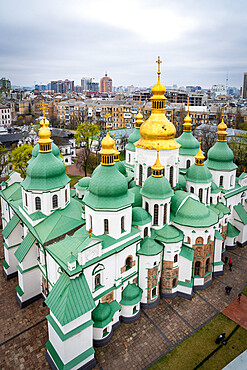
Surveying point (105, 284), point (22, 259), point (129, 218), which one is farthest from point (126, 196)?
point (22, 259)

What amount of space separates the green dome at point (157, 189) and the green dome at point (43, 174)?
5696mm

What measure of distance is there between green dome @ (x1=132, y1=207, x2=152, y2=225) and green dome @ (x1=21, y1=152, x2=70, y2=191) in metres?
5.19

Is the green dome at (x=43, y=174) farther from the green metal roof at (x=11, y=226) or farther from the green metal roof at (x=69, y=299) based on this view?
the green metal roof at (x=69, y=299)

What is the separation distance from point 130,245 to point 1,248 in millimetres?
13545

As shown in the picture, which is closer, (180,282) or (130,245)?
(130,245)

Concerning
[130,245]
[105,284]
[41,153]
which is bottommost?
[105,284]

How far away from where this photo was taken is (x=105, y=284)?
1547 centimetres

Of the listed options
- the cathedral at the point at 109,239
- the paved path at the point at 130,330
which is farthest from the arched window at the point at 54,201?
the paved path at the point at 130,330

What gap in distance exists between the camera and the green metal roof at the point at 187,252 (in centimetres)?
1841

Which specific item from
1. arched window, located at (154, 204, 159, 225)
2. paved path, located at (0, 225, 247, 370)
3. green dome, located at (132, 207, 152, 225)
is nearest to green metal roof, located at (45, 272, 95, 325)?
paved path, located at (0, 225, 247, 370)

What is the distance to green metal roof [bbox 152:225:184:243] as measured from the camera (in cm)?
1788

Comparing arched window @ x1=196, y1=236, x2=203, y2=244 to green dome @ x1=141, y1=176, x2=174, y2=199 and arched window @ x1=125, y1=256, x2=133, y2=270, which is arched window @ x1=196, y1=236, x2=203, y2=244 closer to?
green dome @ x1=141, y1=176, x2=174, y2=199

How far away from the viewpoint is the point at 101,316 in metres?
14.9

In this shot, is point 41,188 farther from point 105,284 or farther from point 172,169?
point 172,169
